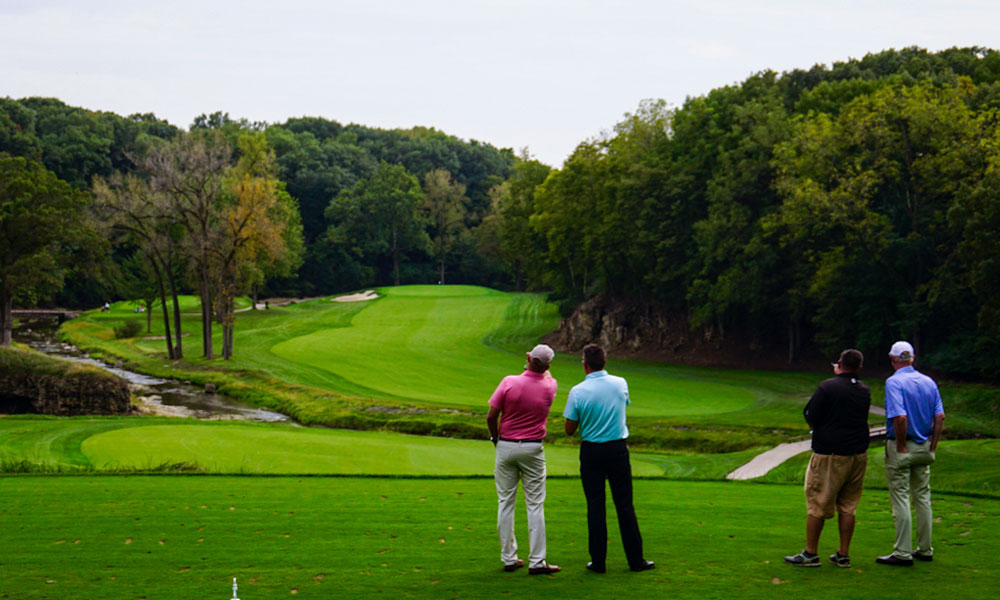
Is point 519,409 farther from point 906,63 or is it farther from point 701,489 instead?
point 906,63

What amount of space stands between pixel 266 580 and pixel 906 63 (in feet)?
164

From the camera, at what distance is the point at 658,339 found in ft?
179

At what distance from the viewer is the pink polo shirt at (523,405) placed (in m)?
8.38

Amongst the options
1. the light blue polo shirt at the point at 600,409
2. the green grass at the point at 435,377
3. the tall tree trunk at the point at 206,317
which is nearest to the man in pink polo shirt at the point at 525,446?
the light blue polo shirt at the point at 600,409

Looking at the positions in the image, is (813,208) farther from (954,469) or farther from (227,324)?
(227,324)

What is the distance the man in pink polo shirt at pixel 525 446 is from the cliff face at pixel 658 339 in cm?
4158

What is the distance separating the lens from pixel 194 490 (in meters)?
13.1

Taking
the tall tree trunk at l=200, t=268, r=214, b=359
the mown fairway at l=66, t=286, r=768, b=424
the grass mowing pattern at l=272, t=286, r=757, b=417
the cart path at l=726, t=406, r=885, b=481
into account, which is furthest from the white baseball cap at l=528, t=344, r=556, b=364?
the tall tree trunk at l=200, t=268, r=214, b=359

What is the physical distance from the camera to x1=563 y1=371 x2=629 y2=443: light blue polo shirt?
8.36 meters

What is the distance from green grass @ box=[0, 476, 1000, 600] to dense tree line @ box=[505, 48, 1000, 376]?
948 inches

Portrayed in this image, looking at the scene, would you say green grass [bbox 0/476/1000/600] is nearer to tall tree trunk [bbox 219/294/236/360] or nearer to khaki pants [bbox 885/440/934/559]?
khaki pants [bbox 885/440/934/559]

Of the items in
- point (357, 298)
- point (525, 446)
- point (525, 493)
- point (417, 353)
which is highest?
point (357, 298)

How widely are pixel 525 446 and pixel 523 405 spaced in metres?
0.42

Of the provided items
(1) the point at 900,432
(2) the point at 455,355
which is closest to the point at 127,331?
(2) the point at 455,355
